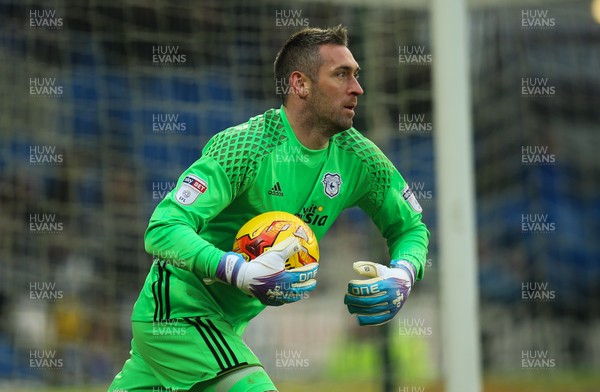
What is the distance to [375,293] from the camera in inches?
167

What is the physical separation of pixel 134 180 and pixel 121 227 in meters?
0.40

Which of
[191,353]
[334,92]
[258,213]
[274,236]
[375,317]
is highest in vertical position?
[334,92]

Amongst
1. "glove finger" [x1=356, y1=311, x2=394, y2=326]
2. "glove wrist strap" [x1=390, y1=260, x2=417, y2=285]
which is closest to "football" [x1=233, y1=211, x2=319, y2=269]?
"glove finger" [x1=356, y1=311, x2=394, y2=326]

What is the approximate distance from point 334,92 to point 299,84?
19 centimetres

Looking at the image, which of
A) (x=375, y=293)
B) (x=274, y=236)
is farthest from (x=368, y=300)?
(x=274, y=236)

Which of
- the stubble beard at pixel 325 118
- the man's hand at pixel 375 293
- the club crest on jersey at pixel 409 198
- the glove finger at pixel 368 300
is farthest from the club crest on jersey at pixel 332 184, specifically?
the glove finger at pixel 368 300

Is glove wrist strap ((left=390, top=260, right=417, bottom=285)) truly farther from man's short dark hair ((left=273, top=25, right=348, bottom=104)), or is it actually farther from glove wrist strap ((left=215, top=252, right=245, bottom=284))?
man's short dark hair ((left=273, top=25, right=348, bottom=104))

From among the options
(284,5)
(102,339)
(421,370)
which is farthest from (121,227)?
(421,370)

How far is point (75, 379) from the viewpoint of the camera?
814 centimetres

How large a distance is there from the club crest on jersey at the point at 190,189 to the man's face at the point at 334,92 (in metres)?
0.72

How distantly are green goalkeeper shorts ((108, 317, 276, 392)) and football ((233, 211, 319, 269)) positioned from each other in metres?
0.40

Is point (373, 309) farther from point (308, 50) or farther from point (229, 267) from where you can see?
point (308, 50)

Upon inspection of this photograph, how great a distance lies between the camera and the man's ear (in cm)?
472

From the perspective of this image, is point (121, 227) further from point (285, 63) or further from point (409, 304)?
point (285, 63)
